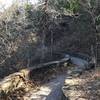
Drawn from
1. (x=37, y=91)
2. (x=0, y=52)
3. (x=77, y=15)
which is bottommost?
(x=37, y=91)

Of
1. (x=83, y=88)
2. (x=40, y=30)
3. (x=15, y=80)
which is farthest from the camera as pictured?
(x=40, y=30)

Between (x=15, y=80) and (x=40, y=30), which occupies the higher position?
(x=40, y=30)

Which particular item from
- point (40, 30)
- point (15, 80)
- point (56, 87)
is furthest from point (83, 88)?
point (40, 30)

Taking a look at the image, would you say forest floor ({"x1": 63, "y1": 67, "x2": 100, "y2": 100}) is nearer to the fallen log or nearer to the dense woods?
the fallen log

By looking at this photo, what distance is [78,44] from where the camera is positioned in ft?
95.4

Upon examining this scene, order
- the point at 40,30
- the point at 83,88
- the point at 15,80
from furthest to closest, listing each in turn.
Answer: the point at 40,30, the point at 15,80, the point at 83,88

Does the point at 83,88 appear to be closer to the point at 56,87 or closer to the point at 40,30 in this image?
the point at 56,87

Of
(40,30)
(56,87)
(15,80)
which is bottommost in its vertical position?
(56,87)

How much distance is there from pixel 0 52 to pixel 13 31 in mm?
1914

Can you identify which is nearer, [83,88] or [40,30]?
[83,88]

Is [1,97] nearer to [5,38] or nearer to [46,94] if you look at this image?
[46,94]

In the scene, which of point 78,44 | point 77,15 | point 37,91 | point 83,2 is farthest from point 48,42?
point 37,91

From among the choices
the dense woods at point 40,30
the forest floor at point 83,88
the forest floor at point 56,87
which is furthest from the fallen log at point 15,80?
the forest floor at point 83,88

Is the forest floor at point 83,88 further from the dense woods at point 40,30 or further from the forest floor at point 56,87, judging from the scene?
the dense woods at point 40,30
